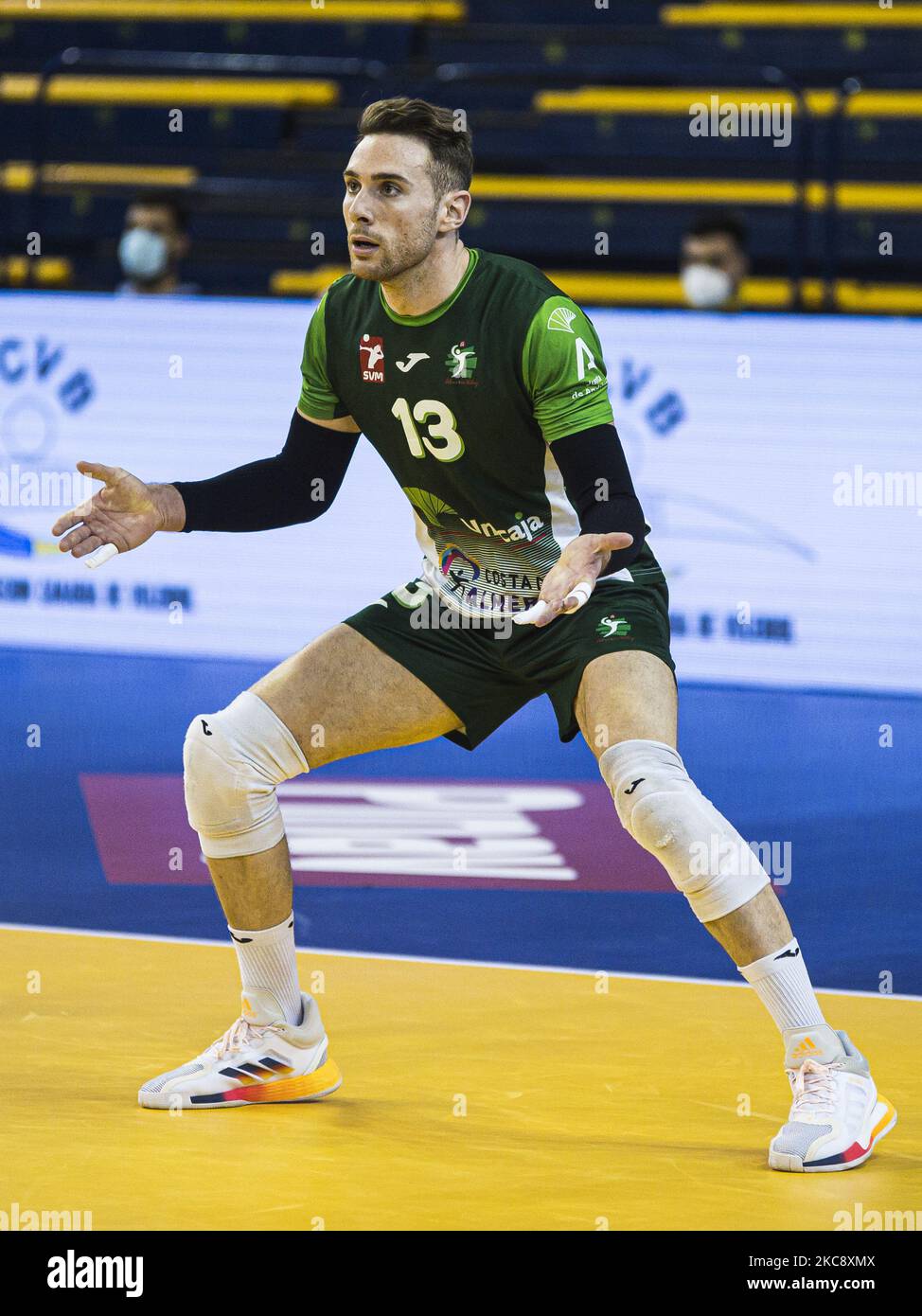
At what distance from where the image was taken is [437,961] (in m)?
5.93

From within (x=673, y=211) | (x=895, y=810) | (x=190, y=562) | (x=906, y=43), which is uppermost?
(x=906, y=43)

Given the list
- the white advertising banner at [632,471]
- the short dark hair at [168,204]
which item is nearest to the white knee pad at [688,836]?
the white advertising banner at [632,471]

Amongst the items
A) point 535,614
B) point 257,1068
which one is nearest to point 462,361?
point 535,614

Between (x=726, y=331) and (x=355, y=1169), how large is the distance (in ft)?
20.2

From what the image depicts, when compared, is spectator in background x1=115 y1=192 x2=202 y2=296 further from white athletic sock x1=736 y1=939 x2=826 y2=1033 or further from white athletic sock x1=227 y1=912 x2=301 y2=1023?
white athletic sock x1=736 y1=939 x2=826 y2=1033

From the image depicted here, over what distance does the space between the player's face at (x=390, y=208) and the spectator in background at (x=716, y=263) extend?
620cm

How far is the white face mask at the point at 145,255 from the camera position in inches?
434

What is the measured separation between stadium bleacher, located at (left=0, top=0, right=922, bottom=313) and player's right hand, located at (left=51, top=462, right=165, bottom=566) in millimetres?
7526

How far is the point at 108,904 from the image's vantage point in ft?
21.2

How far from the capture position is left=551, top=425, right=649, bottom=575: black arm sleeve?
4379mm

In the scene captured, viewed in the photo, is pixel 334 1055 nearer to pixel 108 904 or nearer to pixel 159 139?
pixel 108 904
